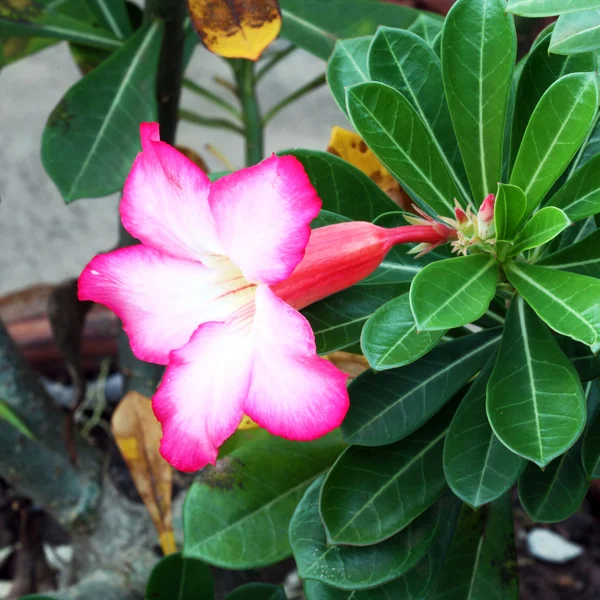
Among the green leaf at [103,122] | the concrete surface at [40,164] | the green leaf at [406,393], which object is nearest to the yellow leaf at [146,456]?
the green leaf at [103,122]

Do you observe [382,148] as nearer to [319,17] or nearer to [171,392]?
[171,392]

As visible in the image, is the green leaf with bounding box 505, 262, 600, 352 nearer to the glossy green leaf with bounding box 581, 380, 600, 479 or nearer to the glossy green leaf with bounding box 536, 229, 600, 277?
the glossy green leaf with bounding box 536, 229, 600, 277

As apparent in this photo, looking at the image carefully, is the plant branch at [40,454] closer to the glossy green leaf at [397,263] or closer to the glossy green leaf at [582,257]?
the glossy green leaf at [397,263]

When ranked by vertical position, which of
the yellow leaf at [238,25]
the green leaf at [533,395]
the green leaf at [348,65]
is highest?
the yellow leaf at [238,25]

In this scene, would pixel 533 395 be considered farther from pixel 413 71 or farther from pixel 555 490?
pixel 413 71

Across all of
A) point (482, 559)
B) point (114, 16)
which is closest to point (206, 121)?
point (114, 16)

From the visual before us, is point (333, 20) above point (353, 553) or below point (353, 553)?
above
